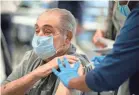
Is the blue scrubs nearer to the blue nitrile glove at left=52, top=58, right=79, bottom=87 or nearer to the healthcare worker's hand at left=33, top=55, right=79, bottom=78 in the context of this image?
the blue nitrile glove at left=52, top=58, right=79, bottom=87

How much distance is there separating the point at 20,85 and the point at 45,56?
9.7 inches

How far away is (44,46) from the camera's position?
212 centimetres

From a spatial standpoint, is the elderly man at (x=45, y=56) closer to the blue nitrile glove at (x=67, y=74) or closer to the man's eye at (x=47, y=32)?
the man's eye at (x=47, y=32)

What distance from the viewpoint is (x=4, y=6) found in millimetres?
Answer: 5004

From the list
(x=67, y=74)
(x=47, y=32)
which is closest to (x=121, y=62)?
(x=67, y=74)

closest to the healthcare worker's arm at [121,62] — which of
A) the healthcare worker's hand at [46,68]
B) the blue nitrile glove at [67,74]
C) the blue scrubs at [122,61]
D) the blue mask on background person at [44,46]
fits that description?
the blue scrubs at [122,61]

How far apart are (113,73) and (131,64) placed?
0.09 m

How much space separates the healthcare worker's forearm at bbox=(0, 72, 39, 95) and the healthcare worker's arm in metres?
0.62

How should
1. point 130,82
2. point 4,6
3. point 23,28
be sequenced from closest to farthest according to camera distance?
point 130,82, point 4,6, point 23,28

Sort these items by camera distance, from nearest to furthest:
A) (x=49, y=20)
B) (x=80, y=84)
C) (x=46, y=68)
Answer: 1. (x=80, y=84)
2. (x=46, y=68)
3. (x=49, y=20)

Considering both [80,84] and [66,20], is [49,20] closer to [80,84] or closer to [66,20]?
[66,20]

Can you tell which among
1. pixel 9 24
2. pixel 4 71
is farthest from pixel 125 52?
pixel 9 24

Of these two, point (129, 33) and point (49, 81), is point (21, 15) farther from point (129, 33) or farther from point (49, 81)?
point (129, 33)

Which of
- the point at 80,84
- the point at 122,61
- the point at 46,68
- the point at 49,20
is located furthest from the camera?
the point at 49,20
